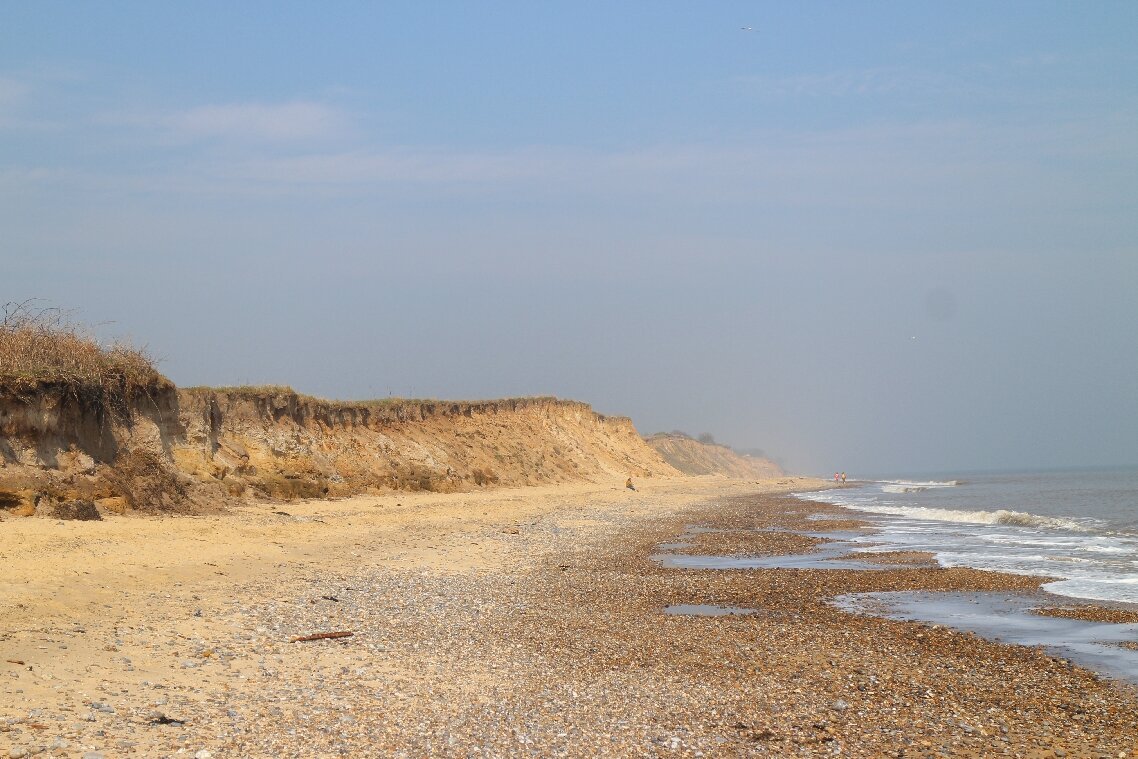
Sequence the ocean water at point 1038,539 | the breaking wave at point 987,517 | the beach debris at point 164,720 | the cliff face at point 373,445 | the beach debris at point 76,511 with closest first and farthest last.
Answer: the beach debris at point 164,720 → the beach debris at point 76,511 → the ocean water at point 1038,539 → the cliff face at point 373,445 → the breaking wave at point 987,517

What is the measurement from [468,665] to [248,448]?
19.7 m

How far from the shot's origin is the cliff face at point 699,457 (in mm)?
98494

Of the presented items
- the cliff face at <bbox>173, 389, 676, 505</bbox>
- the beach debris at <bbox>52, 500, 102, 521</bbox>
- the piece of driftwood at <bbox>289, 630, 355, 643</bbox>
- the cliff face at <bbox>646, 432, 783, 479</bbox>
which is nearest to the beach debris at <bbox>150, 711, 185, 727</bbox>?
the piece of driftwood at <bbox>289, 630, 355, 643</bbox>

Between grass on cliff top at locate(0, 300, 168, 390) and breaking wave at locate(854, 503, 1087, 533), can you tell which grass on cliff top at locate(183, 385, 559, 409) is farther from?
breaking wave at locate(854, 503, 1087, 533)

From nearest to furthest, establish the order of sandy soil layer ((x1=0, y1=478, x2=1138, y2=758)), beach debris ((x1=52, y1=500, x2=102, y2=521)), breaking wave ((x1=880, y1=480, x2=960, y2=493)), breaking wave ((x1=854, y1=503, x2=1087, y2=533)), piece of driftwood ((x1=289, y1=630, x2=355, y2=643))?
sandy soil layer ((x1=0, y1=478, x2=1138, y2=758)) → piece of driftwood ((x1=289, y1=630, x2=355, y2=643)) → beach debris ((x1=52, y1=500, x2=102, y2=521)) → breaking wave ((x1=854, y1=503, x2=1087, y2=533)) → breaking wave ((x1=880, y1=480, x2=960, y2=493))

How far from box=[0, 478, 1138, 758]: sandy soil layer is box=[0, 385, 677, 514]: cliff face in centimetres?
291

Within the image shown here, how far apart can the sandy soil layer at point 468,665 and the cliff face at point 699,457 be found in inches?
2897

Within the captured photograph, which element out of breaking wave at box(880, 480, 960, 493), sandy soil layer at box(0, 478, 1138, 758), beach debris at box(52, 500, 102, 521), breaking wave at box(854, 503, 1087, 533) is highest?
beach debris at box(52, 500, 102, 521)

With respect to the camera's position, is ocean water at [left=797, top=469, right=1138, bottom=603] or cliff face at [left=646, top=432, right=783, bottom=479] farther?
cliff face at [left=646, top=432, right=783, bottom=479]

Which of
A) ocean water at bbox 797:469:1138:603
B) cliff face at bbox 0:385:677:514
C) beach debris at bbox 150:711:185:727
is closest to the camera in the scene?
beach debris at bbox 150:711:185:727

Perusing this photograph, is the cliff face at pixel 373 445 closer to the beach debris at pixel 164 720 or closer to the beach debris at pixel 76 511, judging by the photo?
the beach debris at pixel 76 511

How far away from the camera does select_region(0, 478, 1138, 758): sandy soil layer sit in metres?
7.20

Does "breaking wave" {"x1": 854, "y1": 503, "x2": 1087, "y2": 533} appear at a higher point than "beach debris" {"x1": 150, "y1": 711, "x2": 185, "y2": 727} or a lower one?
lower

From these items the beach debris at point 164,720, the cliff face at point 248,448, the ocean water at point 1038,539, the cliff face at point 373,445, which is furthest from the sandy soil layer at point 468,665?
the cliff face at point 373,445
